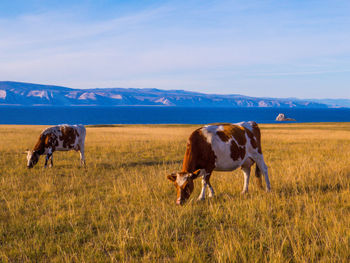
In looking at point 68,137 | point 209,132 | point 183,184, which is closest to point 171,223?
point 183,184

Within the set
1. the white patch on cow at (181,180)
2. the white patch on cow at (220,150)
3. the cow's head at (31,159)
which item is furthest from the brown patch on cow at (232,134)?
the cow's head at (31,159)

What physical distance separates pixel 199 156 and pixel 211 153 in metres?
0.35

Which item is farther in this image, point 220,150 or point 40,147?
point 40,147

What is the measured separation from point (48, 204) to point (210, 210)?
450 centimetres

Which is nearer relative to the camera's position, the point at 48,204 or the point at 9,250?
the point at 9,250

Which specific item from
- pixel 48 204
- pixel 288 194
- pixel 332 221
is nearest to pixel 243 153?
pixel 288 194

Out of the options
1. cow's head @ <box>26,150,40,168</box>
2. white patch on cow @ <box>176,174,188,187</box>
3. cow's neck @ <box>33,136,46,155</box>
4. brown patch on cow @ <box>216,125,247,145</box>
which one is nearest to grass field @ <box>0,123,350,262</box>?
white patch on cow @ <box>176,174,188,187</box>

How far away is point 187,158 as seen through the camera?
7.78 meters

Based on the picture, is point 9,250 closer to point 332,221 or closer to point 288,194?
point 332,221

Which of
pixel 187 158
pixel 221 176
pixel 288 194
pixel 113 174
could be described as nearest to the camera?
pixel 187 158

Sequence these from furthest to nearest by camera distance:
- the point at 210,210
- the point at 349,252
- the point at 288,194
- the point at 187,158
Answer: the point at 288,194
the point at 187,158
the point at 210,210
the point at 349,252

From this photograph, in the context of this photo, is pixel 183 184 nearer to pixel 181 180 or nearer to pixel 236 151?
pixel 181 180

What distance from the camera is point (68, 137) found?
15398 mm

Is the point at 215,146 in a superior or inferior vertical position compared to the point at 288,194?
superior
